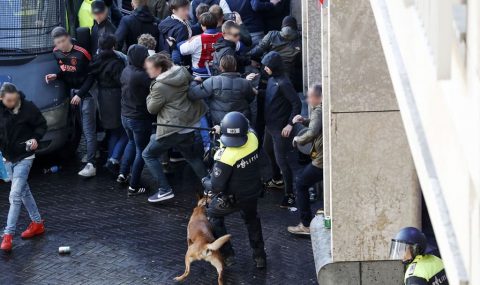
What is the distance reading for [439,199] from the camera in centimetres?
477

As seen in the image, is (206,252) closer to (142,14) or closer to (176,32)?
(176,32)

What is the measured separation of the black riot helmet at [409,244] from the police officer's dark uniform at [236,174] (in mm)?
2345

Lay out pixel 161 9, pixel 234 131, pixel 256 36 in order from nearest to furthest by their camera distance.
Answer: pixel 234 131 → pixel 256 36 → pixel 161 9

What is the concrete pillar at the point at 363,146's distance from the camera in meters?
9.01

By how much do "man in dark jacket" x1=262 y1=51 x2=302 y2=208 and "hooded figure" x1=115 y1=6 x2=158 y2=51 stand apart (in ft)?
9.69

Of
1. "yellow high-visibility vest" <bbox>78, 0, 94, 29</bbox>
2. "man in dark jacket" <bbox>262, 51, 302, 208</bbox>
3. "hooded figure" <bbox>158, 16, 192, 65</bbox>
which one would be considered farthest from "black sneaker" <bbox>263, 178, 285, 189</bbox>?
"yellow high-visibility vest" <bbox>78, 0, 94, 29</bbox>

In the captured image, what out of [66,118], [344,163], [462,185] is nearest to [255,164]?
[344,163]

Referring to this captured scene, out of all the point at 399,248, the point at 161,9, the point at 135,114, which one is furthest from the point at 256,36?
the point at 399,248

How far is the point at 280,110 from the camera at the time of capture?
37.3 feet

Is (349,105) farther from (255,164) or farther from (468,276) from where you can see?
(468,276)

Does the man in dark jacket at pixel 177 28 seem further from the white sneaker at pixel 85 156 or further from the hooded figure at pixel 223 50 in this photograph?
the white sneaker at pixel 85 156

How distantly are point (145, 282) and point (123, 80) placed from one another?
9.09 ft

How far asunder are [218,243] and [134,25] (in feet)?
16.6

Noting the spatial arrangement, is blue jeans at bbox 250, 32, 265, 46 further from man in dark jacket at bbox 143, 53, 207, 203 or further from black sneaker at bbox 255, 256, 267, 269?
black sneaker at bbox 255, 256, 267, 269
